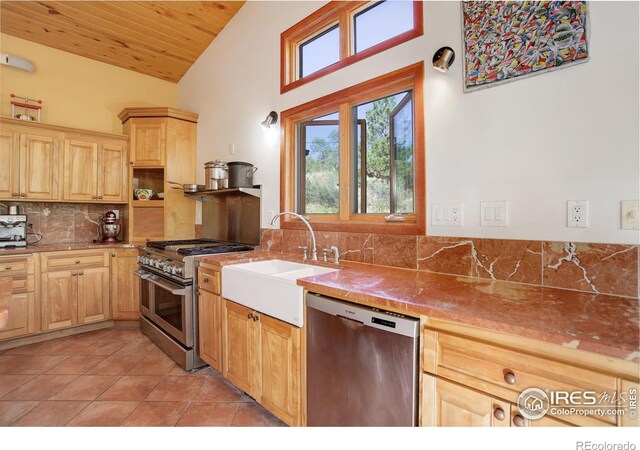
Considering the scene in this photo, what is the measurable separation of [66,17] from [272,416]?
4.08m

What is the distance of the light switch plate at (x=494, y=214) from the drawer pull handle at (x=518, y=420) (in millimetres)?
832

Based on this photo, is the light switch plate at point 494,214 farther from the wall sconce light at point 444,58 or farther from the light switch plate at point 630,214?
the wall sconce light at point 444,58

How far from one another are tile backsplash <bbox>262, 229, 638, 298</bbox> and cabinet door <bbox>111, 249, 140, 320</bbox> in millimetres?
2564

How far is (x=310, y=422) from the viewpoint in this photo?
144 centimetres

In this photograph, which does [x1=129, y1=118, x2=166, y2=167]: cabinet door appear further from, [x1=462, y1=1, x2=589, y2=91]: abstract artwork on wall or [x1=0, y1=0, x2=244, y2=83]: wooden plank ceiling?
[x1=462, y1=1, x2=589, y2=91]: abstract artwork on wall

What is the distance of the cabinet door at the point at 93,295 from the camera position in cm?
303

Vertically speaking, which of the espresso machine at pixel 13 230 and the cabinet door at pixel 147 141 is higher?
the cabinet door at pixel 147 141

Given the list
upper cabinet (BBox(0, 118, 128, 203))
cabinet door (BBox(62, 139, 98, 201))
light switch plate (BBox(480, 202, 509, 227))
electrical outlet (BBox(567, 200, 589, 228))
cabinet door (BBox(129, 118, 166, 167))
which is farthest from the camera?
cabinet door (BBox(129, 118, 166, 167))

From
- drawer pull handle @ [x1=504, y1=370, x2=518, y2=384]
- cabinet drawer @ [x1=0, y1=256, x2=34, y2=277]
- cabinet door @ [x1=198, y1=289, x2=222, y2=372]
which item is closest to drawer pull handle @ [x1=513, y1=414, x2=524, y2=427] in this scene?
drawer pull handle @ [x1=504, y1=370, x2=518, y2=384]

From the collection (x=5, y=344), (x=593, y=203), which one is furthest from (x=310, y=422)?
(x=5, y=344)

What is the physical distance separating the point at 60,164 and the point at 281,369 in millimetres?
3249

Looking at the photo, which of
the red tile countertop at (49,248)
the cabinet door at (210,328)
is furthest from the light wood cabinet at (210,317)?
the red tile countertop at (49,248)

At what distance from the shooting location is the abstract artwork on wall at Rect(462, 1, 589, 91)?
122 cm

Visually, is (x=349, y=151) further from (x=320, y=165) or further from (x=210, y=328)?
(x=210, y=328)
